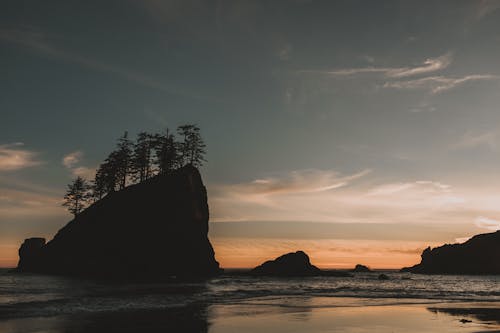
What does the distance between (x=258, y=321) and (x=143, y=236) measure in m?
54.0

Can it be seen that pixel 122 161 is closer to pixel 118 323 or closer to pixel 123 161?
pixel 123 161

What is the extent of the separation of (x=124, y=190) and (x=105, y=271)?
15152 millimetres

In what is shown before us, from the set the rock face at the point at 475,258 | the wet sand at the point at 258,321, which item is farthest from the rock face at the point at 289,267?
the rock face at the point at 475,258

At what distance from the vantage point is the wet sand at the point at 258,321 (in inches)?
796

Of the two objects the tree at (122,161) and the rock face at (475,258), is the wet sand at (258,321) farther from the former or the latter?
the rock face at (475,258)

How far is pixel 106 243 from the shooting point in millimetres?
74062

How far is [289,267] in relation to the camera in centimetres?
10975

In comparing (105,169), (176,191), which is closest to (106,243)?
(176,191)

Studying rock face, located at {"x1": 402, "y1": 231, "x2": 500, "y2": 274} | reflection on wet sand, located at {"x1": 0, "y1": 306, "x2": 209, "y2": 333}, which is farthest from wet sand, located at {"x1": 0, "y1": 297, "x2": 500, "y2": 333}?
rock face, located at {"x1": 402, "y1": 231, "x2": 500, "y2": 274}

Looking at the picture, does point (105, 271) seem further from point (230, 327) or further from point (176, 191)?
point (230, 327)

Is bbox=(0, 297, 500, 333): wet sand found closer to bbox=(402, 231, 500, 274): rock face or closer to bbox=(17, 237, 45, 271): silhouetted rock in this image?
bbox=(17, 237, 45, 271): silhouetted rock

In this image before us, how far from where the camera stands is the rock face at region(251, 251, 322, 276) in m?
109

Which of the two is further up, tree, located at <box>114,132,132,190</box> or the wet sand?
tree, located at <box>114,132,132,190</box>

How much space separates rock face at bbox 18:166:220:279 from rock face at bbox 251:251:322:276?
106 feet
